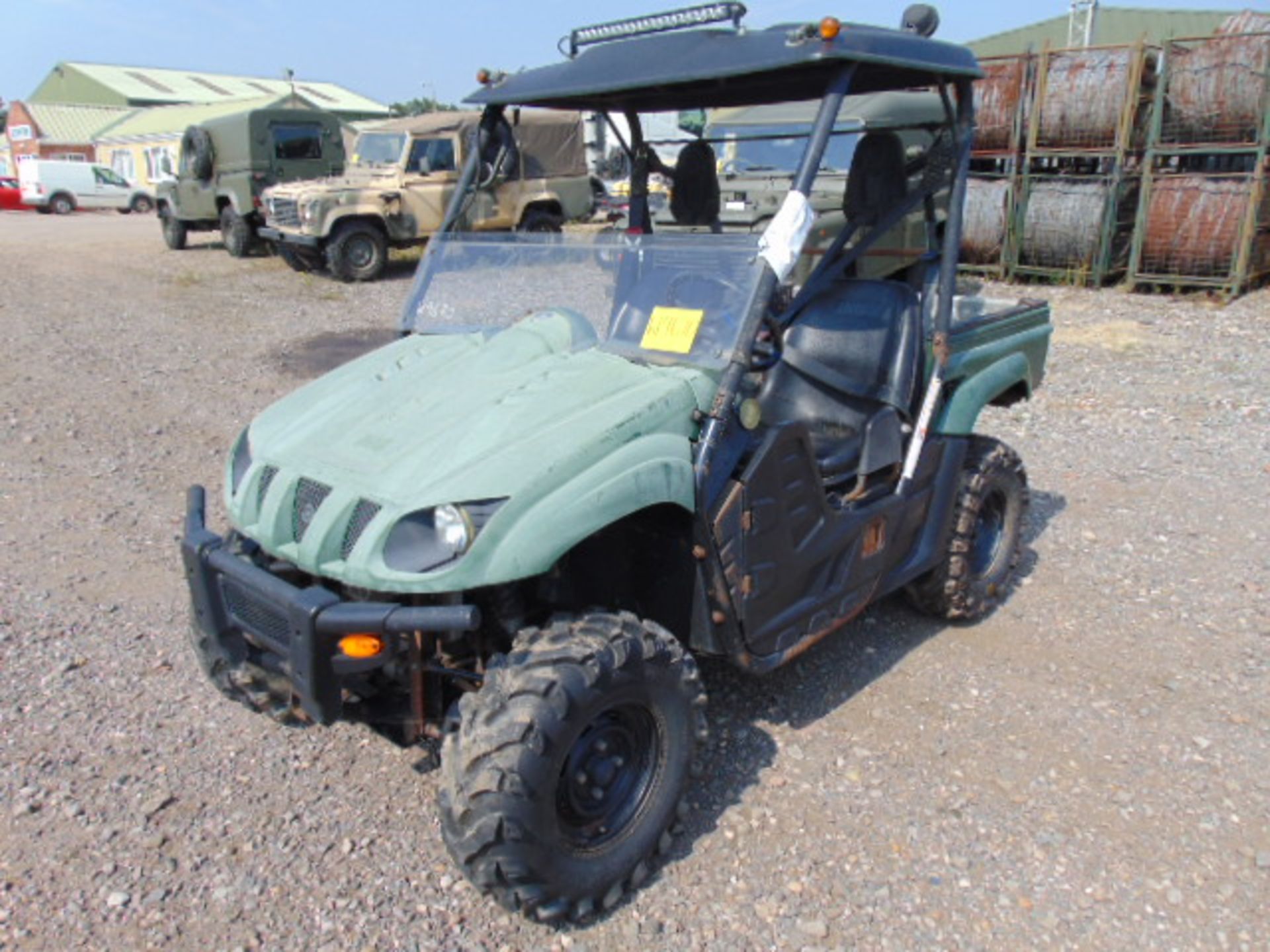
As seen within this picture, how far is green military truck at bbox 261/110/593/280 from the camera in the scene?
43.9ft

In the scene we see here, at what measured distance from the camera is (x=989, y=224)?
1272 centimetres

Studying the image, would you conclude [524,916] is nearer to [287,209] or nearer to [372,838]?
[372,838]

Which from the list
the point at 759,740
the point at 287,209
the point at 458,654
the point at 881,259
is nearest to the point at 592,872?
the point at 458,654

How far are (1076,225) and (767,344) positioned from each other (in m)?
10.6

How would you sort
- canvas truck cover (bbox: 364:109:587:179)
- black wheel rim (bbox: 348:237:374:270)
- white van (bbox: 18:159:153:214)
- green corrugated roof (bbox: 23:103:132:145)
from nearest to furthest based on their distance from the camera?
black wheel rim (bbox: 348:237:374:270)
canvas truck cover (bbox: 364:109:587:179)
white van (bbox: 18:159:153:214)
green corrugated roof (bbox: 23:103:132:145)

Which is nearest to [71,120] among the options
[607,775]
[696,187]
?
[696,187]

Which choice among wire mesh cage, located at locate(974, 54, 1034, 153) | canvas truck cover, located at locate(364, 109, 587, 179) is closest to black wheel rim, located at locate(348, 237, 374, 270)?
canvas truck cover, located at locate(364, 109, 587, 179)

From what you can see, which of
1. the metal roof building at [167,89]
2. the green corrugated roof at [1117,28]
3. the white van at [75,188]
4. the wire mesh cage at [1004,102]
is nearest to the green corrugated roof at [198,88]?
the metal roof building at [167,89]

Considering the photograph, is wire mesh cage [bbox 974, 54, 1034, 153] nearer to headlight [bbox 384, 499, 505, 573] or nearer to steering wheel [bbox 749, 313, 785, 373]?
steering wheel [bbox 749, 313, 785, 373]

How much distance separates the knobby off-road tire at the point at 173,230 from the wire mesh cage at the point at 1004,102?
13.2m

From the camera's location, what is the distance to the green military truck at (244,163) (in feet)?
50.8

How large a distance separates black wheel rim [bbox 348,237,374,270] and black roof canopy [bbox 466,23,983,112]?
34.4 feet

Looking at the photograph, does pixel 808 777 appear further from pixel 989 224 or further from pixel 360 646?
pixel 989 224

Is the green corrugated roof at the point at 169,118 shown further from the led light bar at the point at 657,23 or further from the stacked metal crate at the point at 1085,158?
the led light bar at the point at 657,23
